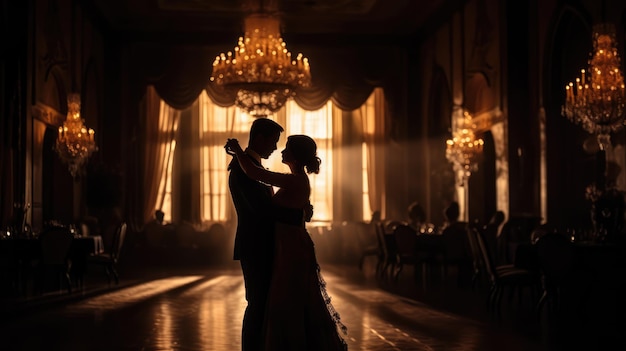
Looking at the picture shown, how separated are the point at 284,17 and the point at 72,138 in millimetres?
5531

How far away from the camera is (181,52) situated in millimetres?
18266

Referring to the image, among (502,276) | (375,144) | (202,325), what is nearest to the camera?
(202,325)

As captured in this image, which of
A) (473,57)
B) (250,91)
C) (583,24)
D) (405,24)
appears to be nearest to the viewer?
(583,24)

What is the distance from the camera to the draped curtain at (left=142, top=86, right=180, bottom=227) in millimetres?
18500

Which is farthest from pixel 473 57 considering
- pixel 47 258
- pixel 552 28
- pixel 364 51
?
pixel 47 258

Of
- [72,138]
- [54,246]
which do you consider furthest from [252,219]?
[72,138]

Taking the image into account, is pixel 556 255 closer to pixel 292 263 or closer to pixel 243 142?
pixel 292 263

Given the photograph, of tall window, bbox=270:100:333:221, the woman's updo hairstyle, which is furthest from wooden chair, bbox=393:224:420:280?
the woman's updo hairstyle

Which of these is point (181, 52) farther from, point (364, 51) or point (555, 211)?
point (555, 211)

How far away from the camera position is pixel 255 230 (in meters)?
4.42

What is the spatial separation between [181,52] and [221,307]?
9644mm

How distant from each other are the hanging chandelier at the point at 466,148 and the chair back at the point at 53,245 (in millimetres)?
6313

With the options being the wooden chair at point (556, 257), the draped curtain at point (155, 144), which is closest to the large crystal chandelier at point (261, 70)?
the draped curtain at point (155, 144)

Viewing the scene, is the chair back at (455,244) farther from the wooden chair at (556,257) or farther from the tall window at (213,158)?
the tall window at (213,158)
